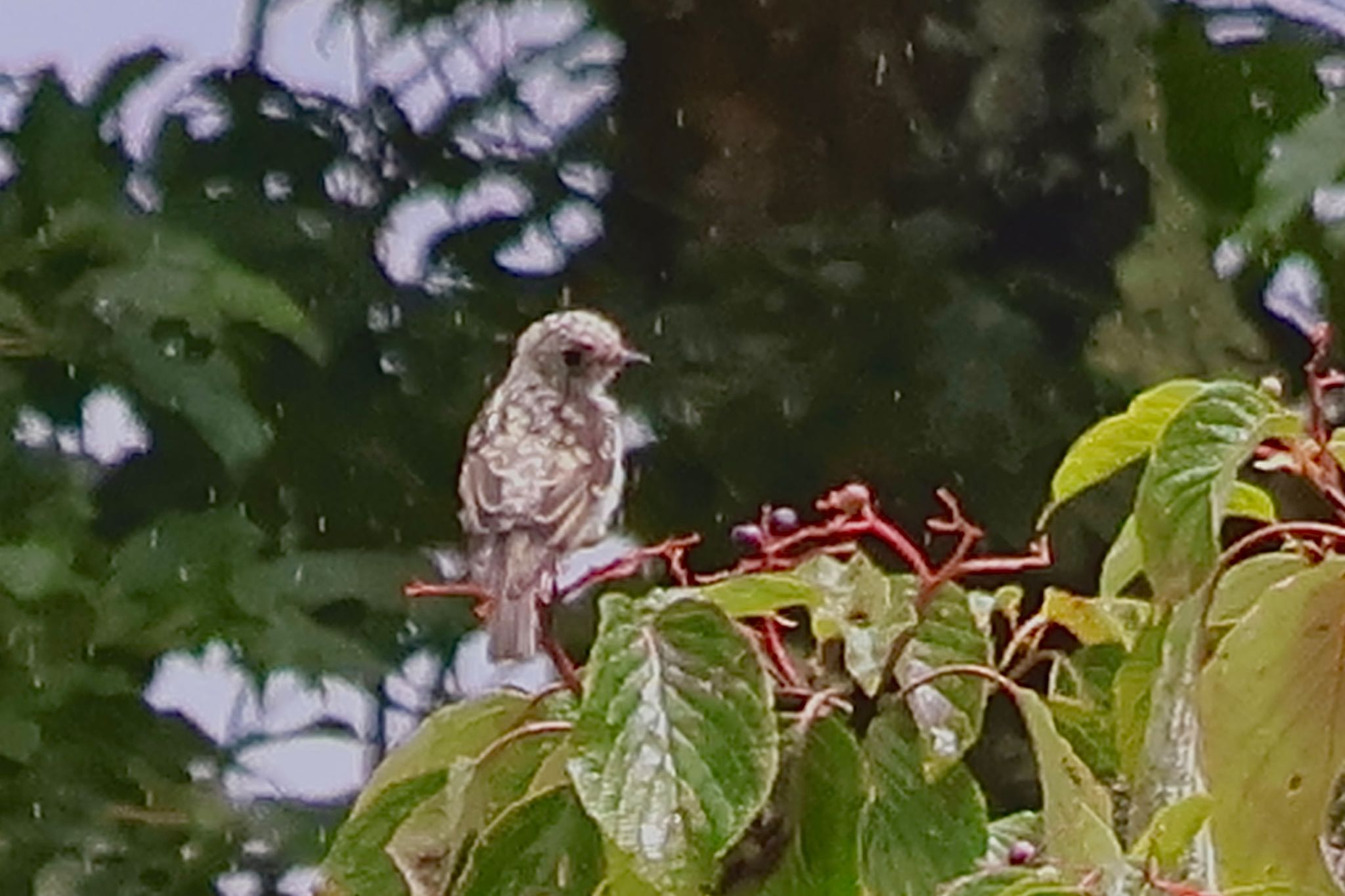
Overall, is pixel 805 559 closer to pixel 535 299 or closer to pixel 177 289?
pixel 177 289

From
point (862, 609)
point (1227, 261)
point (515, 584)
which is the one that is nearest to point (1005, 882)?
point (862, 609)

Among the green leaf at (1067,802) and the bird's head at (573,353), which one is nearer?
the green leaf at (1067,802)

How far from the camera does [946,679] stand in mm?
942

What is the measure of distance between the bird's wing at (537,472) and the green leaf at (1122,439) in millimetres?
660

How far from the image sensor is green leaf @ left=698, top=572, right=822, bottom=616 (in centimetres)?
91

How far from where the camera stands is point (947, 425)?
285cm

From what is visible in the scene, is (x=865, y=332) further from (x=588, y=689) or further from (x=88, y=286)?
(x=588, y=689)

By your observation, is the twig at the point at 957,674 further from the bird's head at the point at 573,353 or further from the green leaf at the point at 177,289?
the green leaf at the point at 177,289

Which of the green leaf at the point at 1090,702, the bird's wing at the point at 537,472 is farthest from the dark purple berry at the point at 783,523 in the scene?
the bird's wing at the point at 537,472

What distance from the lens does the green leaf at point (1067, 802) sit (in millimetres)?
836

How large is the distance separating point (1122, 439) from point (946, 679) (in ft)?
0.34

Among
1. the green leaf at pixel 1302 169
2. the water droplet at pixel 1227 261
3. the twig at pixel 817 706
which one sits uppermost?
the twig at pixel 817 706

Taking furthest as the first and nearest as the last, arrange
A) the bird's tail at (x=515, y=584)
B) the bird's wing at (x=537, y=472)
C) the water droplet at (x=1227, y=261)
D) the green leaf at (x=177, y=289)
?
the water droplet at (x=1227, y=261), the green leaf at (x=177, y=289), the bird's wing at (x=537, y=472), the bird's tail at (x=515, y=584)

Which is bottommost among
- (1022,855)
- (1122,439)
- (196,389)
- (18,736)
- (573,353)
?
(18,736)
